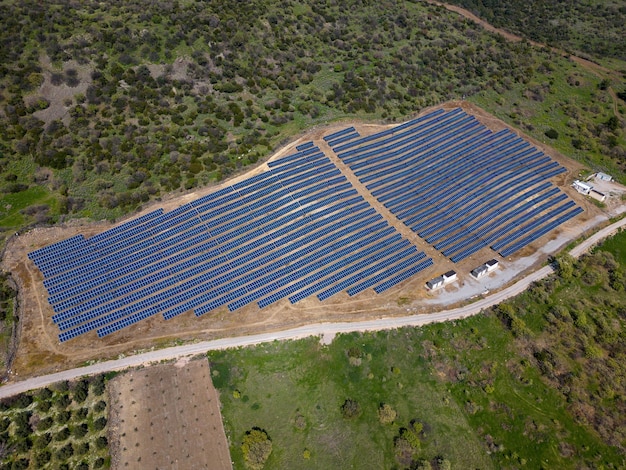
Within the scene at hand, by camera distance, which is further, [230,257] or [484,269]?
[484,269]

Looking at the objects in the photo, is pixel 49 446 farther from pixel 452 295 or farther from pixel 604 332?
pixel 604 332

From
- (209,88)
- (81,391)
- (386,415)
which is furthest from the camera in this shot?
(209,88)

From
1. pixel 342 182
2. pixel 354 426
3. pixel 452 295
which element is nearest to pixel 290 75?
pixel 342 182

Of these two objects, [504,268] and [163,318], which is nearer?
[163,318]

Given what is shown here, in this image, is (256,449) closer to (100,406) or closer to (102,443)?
(102,443)

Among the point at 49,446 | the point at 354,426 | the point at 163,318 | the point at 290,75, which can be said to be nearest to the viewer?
the point at 49,446

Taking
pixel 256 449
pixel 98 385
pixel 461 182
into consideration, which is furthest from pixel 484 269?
pixel 98 385
